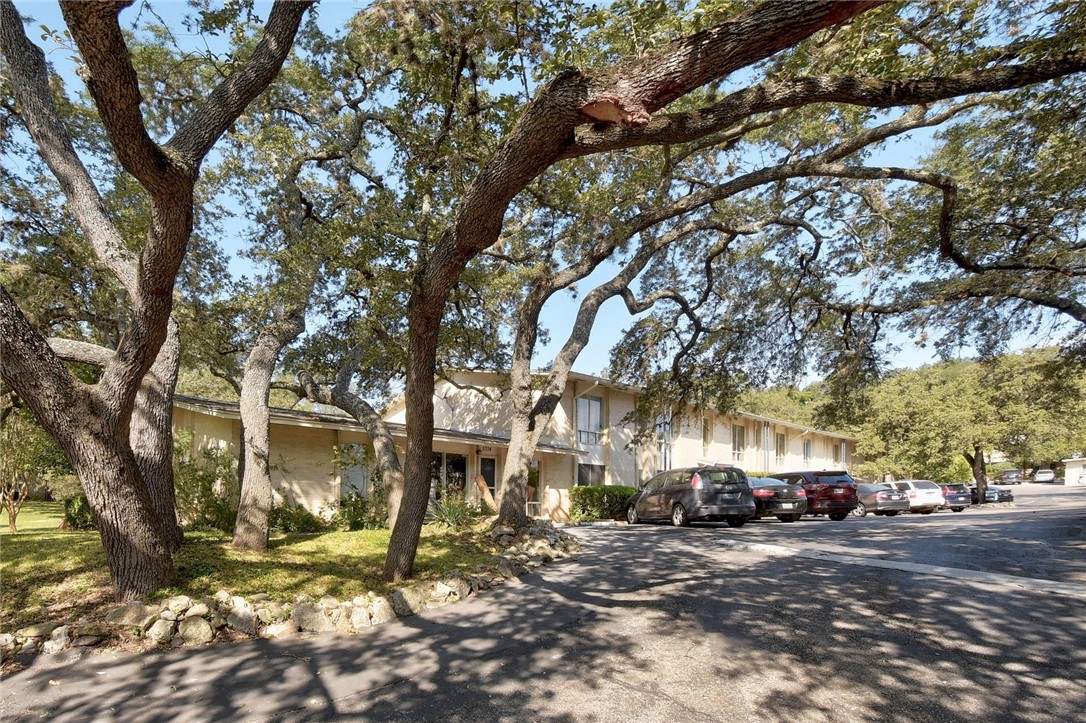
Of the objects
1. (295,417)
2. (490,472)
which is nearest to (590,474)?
(490,472)

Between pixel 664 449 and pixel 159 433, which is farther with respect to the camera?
pixel 664 449

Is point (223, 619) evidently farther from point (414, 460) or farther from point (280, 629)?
point (414, 460)

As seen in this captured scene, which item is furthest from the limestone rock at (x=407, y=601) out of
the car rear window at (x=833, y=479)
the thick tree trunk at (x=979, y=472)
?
the thick tree trunk at (x=979, y=472)

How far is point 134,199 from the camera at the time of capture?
430 inches

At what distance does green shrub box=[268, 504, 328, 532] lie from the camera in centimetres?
1338

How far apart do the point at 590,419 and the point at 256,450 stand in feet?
48.6

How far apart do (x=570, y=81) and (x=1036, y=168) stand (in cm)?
1062

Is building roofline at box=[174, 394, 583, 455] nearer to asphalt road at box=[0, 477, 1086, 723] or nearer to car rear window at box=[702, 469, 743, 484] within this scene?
car rear window at box=[702, 469, 743, 484]

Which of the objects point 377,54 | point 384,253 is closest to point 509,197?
point 384,253

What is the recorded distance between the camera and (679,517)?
52.2 ft

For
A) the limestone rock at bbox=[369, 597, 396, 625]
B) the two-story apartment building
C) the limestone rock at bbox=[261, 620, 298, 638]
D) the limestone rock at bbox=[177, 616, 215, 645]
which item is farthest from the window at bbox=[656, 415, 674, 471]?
the limestone rock at bbox=[177, 616, 215, 645]

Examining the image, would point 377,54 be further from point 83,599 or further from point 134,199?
point 83,599

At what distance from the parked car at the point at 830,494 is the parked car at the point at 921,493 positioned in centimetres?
417

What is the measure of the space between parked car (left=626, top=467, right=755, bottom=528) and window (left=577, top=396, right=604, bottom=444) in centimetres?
638
